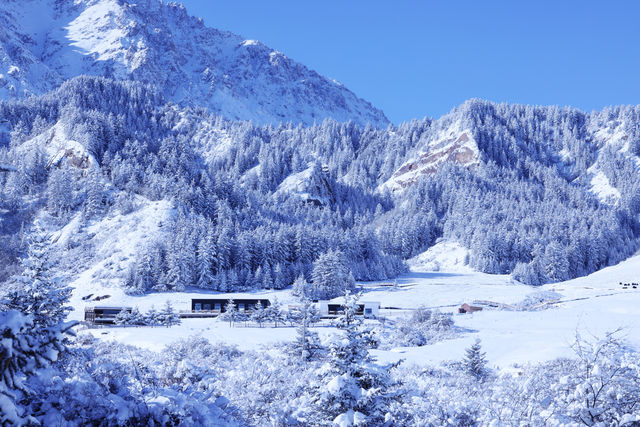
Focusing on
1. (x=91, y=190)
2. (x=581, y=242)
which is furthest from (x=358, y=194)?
(x=91, y=190)

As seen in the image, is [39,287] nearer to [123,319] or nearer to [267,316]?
[123,319]

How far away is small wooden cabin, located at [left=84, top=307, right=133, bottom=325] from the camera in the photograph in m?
59.6

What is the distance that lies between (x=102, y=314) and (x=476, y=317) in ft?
155

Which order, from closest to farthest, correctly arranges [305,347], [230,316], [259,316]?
[305,347] < [259,316] < [230,316]

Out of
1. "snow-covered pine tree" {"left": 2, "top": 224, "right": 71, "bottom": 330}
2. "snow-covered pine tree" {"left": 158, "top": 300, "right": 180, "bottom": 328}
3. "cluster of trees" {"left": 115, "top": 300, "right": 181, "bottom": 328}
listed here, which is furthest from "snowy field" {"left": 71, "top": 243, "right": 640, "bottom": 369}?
"snow-covered pine tree" {"left": 2, "top": 224, "right": 71, "bottom": 330}

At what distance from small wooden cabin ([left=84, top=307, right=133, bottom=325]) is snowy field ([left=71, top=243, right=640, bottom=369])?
19.6 ft

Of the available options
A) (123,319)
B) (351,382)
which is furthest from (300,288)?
(351,382)

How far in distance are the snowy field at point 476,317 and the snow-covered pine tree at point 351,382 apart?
1.97 meters

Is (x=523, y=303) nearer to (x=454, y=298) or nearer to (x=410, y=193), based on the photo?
(x=454, y=298)

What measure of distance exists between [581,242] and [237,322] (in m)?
111

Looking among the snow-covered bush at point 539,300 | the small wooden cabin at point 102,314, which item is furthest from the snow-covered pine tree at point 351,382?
the snow-covered bush at point 539,300

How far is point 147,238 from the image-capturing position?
9525 centimetres

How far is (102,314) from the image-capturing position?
2414 inches

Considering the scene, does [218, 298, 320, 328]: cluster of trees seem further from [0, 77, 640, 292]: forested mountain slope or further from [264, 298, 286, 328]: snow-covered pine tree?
[0, 77, 640, 292]: forested mountain slope
